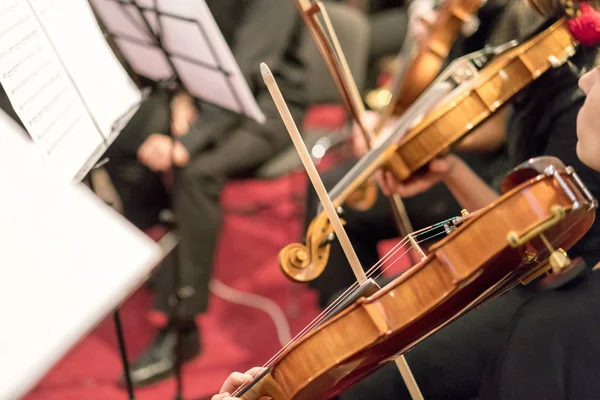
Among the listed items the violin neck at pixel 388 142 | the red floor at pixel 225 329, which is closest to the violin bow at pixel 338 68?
the violin neck at pixel 388 142

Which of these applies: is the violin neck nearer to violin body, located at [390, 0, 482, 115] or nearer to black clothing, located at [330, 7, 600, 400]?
black clothing, located at [330, 7, 600, 400]

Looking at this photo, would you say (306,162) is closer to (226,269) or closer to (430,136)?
(430,136)

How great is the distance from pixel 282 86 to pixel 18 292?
1226 millimetres

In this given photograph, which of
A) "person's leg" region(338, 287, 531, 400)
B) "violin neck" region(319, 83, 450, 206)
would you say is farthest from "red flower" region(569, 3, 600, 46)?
"person's leg" region(338, 287, 531, 400)

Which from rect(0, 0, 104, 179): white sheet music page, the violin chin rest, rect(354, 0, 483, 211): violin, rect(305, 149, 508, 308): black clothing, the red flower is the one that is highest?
rect(0, 0, 104, 179): white sheet music page

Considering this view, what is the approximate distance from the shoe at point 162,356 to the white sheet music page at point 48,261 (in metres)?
0.84

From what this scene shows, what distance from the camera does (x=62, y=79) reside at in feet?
2.57

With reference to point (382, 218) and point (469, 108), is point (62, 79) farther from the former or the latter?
point (382, 218)

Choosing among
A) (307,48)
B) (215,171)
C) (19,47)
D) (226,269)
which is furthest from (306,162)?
(226,269)

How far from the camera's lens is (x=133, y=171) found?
1744 millimetres

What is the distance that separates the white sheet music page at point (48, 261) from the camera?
0.61 meters

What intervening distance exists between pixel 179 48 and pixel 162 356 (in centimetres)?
86

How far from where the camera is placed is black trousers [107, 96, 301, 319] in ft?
5.48

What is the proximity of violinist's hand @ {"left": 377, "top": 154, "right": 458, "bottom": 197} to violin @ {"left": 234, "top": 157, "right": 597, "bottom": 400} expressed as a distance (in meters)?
0.39
